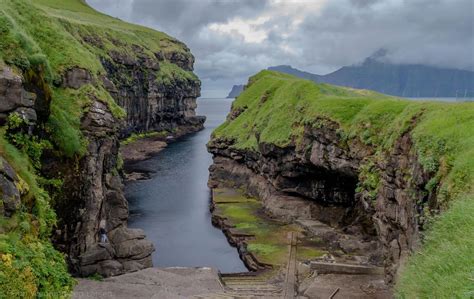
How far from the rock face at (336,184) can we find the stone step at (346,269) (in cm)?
157

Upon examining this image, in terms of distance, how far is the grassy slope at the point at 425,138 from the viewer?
13.9m

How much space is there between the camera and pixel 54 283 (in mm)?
19828

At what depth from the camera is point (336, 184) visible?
61.2m

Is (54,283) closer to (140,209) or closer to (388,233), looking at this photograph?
(388,233)

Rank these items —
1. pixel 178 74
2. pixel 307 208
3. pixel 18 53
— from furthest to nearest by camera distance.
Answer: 1. pixel 178 74
2. pixel 307 208
3. pixel 18 53

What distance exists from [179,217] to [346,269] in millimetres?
36770

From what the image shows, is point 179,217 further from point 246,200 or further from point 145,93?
point 145,93

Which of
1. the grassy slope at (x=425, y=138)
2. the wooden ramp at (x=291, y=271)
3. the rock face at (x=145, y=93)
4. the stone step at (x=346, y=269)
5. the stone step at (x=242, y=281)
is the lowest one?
the stone step at (x=242, y=281)

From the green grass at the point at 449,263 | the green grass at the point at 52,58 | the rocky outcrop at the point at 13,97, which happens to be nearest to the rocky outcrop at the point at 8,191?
the rocky outcrop at the point at 13,97

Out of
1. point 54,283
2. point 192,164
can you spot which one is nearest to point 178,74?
point 192,164

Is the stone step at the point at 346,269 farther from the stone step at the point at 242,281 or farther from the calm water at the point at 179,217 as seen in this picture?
the calm water at the point at 179,217

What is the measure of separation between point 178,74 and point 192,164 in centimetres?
8684

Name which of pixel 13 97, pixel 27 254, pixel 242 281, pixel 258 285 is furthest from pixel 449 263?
pixel 242 281

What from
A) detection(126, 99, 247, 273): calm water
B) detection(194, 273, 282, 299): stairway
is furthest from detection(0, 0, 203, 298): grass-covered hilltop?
detection(126, 99, 247, 273): calm water
